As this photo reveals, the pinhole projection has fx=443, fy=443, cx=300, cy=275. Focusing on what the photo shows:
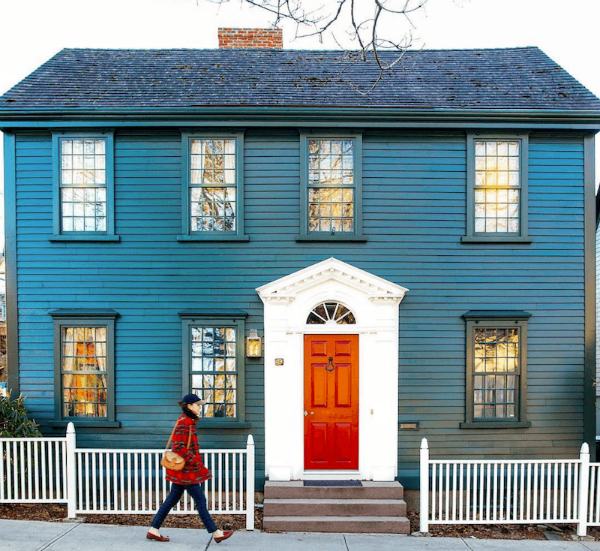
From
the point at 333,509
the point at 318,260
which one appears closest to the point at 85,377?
the point at 318,260

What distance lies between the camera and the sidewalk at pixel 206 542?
5324 mm

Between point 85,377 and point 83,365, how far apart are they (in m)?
0.20

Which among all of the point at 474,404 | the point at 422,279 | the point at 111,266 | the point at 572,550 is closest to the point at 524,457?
the point at 474,404

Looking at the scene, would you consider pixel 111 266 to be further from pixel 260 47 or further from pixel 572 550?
pixel 572 550

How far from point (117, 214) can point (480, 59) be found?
7.64 metres

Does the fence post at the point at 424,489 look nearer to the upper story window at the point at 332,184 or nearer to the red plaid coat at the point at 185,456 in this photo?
the red plaid coat at the point at 185,456

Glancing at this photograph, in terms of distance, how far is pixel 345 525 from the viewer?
241 inches

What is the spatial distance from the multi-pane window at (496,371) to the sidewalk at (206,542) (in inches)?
77.1

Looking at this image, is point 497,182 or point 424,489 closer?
point 424,489

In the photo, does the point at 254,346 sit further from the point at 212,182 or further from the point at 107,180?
the point at 107,180

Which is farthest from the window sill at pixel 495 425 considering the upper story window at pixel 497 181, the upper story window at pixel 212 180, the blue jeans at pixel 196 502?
the upper story window at pixel 212 180

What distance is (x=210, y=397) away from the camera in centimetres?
729

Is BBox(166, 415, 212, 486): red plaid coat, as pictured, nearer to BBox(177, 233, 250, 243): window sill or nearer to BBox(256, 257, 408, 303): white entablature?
BBox(256, 257, 408, 303): white entablature

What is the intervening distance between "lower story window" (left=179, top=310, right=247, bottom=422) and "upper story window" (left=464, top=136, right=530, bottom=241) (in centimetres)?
438
